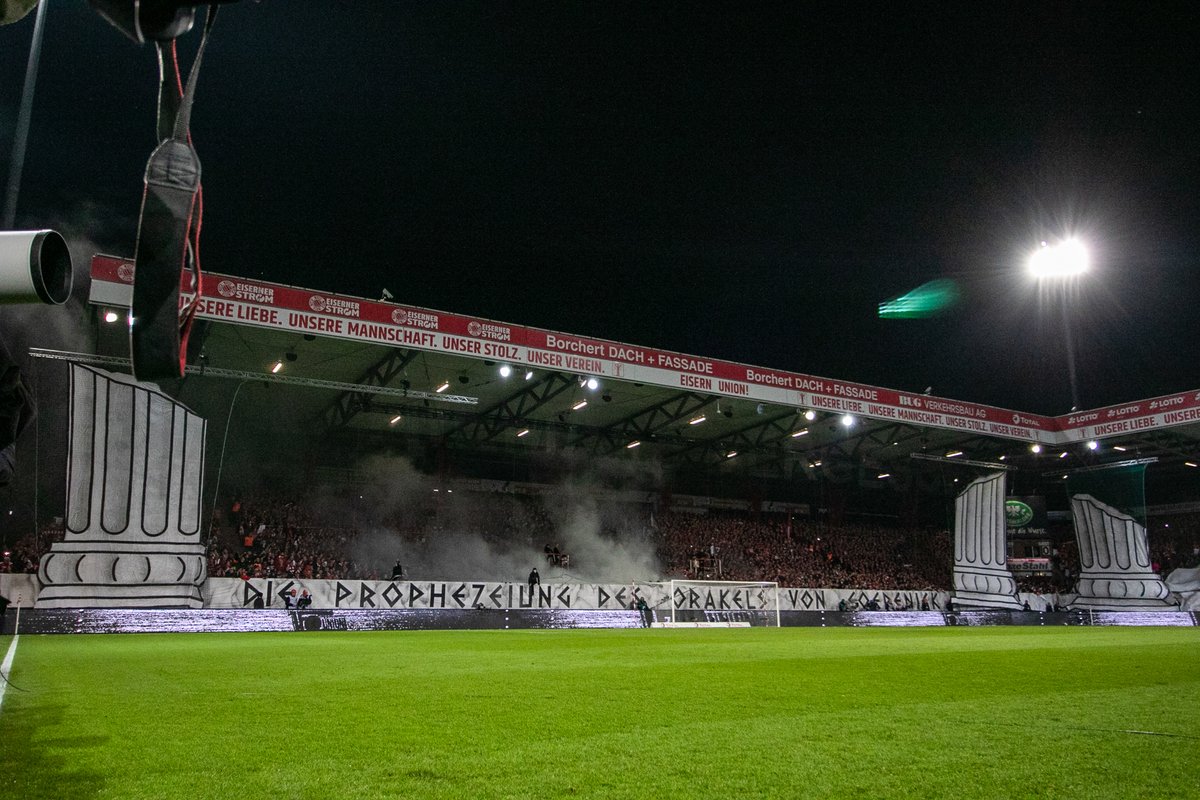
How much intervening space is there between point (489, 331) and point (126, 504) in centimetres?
929

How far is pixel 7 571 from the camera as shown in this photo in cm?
1777

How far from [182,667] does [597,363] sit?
51.2 feet

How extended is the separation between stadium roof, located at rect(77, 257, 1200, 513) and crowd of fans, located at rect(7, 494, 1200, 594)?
2.41 meters

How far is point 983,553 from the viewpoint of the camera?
29.9 m

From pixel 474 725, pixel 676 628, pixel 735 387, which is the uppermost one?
pixel 735 387

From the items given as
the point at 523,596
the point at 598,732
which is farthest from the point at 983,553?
the point at 598,732

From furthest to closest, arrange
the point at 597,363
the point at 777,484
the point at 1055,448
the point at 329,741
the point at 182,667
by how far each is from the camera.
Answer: the point at 777,484, the point at 1055,448, the point at 597,363, the point at 182,667, the point at 329,741

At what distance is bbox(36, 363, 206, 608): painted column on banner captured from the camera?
16578 millimetres

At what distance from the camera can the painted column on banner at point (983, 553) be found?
2948 cm

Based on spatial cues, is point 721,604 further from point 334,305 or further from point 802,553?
point 334,305

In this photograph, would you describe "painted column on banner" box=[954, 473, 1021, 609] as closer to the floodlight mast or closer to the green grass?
the floodlight mast

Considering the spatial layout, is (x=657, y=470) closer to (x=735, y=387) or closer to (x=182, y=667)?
(x=735, y=387)

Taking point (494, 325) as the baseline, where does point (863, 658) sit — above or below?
below

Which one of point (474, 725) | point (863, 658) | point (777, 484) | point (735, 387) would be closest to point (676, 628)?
point (735, 387)
